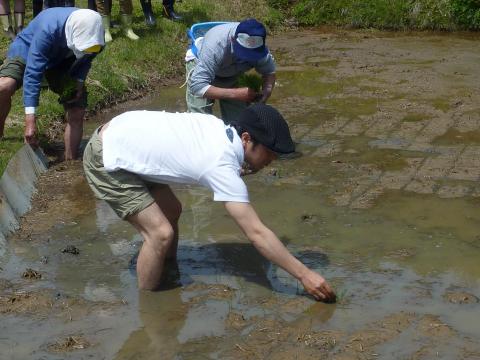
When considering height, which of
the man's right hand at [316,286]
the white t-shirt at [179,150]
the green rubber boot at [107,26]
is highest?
the white t-shirt at [179,150]

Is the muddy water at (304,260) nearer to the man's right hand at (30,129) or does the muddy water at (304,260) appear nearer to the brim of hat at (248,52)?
the man's right hand at (30,129)

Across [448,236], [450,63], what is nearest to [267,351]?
[448,236]

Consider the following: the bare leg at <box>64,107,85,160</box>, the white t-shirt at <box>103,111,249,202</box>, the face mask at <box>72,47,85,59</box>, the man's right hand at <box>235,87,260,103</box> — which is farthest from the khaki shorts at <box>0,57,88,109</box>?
the white t-shirt at <box>103,111,249,202</box>

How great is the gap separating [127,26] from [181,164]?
7454mm

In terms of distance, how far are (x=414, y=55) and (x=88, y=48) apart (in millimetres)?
6160

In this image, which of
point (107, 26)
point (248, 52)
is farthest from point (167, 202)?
point (107, 26)

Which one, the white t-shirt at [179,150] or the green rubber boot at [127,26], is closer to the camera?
the white t-shirt at [179,150]

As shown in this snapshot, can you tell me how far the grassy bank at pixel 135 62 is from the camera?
926cm

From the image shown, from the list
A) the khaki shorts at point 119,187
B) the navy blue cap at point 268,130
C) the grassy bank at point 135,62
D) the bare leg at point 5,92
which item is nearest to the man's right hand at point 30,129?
Result: the grassy bank at point 135,62

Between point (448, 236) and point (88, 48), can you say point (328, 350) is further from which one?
point (88, 48)

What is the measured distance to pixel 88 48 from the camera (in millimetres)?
7656

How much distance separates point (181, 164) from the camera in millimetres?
5266

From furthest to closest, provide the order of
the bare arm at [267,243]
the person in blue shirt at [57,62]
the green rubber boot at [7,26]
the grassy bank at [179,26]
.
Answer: the green rubber boot at [7,26], the grassy bank at [179,26], the person in blue shirt at [57,62], the bare arm at [267,243]

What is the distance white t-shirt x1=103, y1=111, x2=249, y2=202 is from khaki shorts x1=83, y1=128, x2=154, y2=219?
0.25 ft
